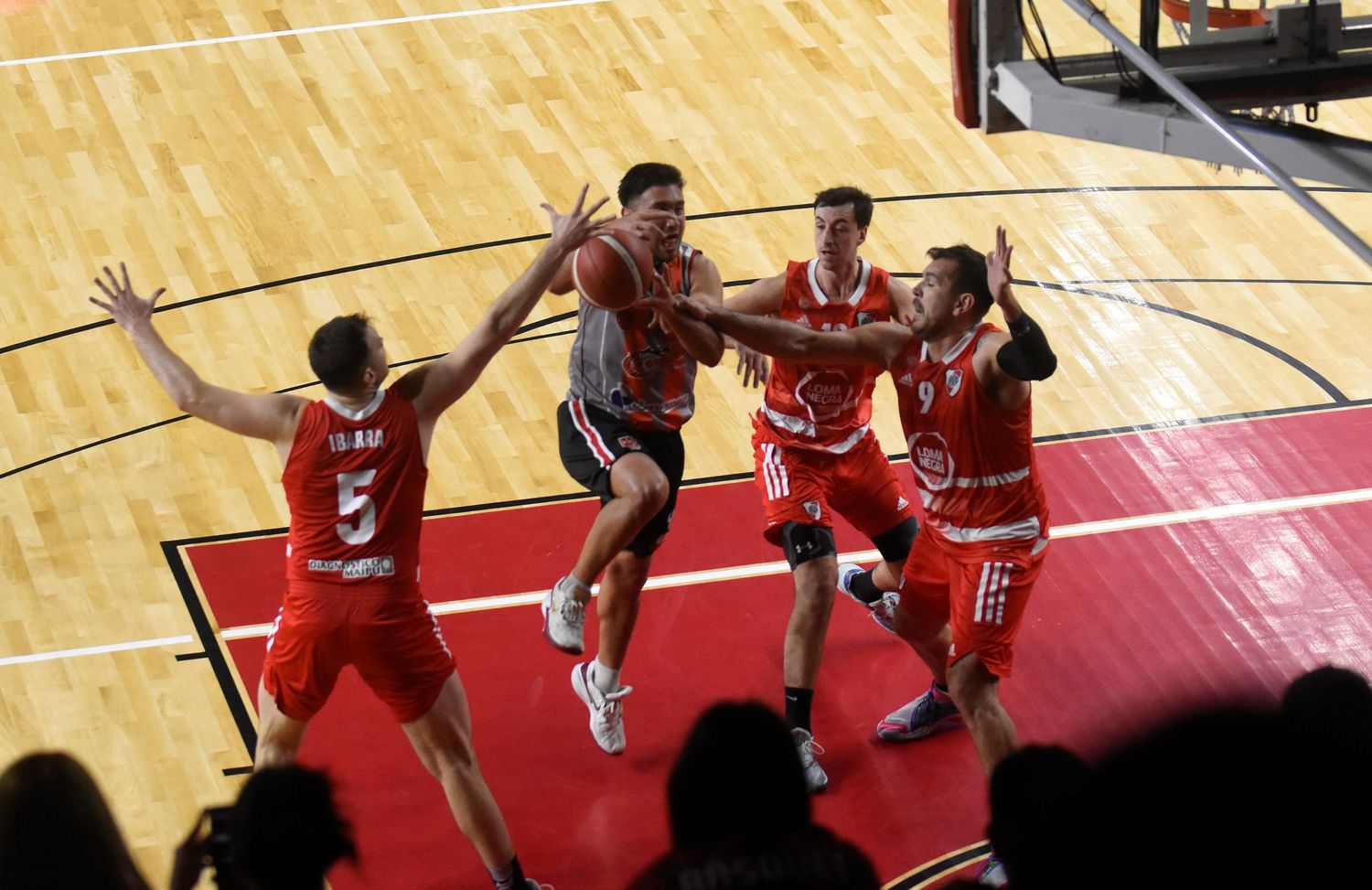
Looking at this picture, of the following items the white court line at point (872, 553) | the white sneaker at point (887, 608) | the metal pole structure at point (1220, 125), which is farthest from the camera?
the white court line at point (872, 553)

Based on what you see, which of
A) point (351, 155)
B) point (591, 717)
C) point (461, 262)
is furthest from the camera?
point (351, 155)

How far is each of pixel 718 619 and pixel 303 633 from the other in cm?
212

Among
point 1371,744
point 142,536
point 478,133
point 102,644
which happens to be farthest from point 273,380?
point 1371,744

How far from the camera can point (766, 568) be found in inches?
290

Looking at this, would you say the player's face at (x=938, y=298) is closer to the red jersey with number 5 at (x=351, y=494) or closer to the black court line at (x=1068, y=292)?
the red jersey with number 5 at (x=351, y=494)

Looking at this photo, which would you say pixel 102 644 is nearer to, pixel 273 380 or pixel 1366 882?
pixel 273 380

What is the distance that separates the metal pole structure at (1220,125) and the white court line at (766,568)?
9.32 ft

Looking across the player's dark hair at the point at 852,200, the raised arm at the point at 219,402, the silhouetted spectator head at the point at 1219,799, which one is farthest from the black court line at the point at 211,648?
the silhouetted spectator head at the point at 1219,799

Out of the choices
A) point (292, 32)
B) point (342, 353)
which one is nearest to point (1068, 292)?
point (342, 353)

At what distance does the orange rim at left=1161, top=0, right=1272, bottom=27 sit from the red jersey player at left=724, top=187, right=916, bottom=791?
4.13 feet

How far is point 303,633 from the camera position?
5.38m

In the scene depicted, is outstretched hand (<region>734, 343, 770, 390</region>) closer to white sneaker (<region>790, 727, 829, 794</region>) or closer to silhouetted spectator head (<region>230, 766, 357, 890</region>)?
white sneaker (<region>790, 727, 829, 794</region>)

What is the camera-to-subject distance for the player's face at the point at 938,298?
5.67m

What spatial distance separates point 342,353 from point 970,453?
79.6 inches
